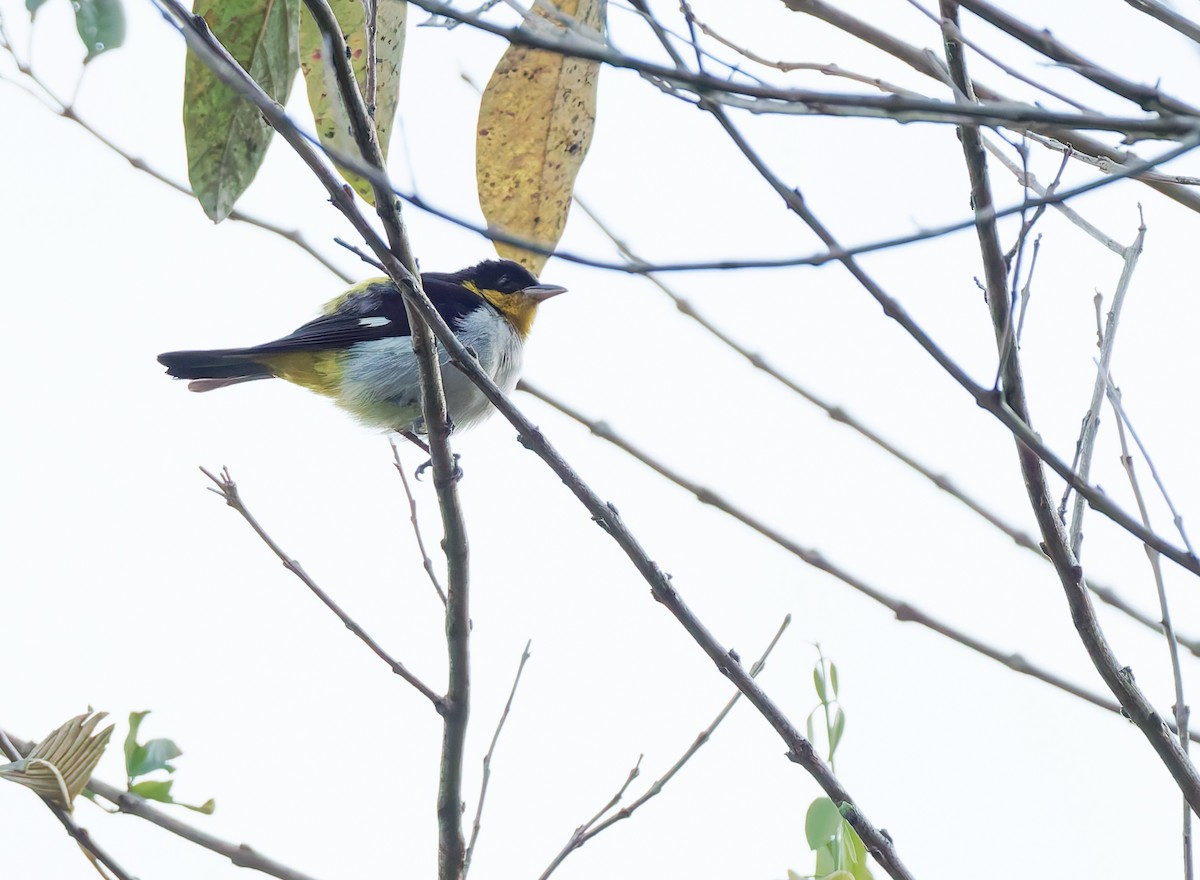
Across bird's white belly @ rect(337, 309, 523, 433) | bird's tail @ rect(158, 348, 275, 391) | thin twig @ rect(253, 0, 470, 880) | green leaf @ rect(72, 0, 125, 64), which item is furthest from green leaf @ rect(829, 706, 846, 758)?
bird's tail @ rect(158, 348, 275, 391)

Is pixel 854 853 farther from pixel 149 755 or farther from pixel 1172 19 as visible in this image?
pixel 1172 19

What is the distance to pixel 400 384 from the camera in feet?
16.8

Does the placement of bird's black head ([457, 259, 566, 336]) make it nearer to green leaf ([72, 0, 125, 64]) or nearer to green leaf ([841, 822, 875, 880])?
green leaf ([72, 0, 125, 64])

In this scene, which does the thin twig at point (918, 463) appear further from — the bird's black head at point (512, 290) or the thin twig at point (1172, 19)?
the bird's black head at point (512, 290)

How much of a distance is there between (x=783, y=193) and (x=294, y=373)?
3.87m

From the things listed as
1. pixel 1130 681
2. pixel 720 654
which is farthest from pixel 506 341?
pixel 1130 681

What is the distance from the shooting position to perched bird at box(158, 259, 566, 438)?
5145mm

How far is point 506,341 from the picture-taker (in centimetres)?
554

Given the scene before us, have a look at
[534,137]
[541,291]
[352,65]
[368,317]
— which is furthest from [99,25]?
[541,291]

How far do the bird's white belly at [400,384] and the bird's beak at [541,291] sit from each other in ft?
1.22

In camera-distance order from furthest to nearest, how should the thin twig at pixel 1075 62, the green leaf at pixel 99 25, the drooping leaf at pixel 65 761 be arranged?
the green leaf at pixel 99 25 < the drooping leaf at pixel 65 761 < the thin twig at pixel 1075 62

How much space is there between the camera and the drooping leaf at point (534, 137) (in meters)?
2.42

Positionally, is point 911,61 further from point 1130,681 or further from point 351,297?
point 351,297

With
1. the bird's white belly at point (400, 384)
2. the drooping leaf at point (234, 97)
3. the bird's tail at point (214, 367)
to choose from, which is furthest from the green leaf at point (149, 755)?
the bird's tail at point (214, 367)
